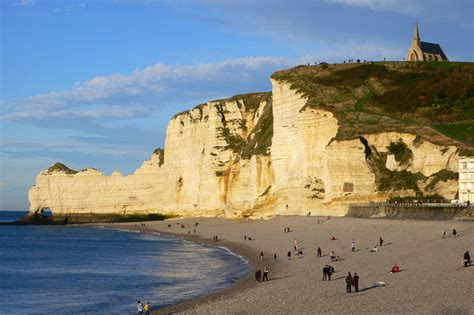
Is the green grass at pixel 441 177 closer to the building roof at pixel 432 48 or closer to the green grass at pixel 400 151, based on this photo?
the green grass at pixel 400 151

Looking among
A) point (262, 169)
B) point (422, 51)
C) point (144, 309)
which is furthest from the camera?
point (422, 51)

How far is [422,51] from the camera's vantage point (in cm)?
9681

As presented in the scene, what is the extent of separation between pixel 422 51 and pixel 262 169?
3461cm

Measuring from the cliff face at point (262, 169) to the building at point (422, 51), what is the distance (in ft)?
69.1

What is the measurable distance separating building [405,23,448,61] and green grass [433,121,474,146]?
34523 mm

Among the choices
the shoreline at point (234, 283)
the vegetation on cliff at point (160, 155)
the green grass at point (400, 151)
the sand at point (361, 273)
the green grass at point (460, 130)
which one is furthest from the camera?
the vegetation on cliff at point (160, 155)

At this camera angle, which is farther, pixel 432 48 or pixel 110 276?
pixel 432 48

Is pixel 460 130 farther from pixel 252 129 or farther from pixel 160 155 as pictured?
pixel 160 155

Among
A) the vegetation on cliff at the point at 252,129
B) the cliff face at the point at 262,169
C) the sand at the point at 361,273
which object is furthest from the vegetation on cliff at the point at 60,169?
the sand at the point at 361,273

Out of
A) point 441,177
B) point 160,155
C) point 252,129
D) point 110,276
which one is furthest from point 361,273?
point 160,155

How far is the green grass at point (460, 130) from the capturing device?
57.2m

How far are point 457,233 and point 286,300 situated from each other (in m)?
16.1

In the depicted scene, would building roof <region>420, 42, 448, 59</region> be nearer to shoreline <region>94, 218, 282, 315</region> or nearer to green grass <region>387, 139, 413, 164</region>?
green grass <region>387, 139, 413, 164</region>

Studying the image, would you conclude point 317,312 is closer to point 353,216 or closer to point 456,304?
point 456,304
